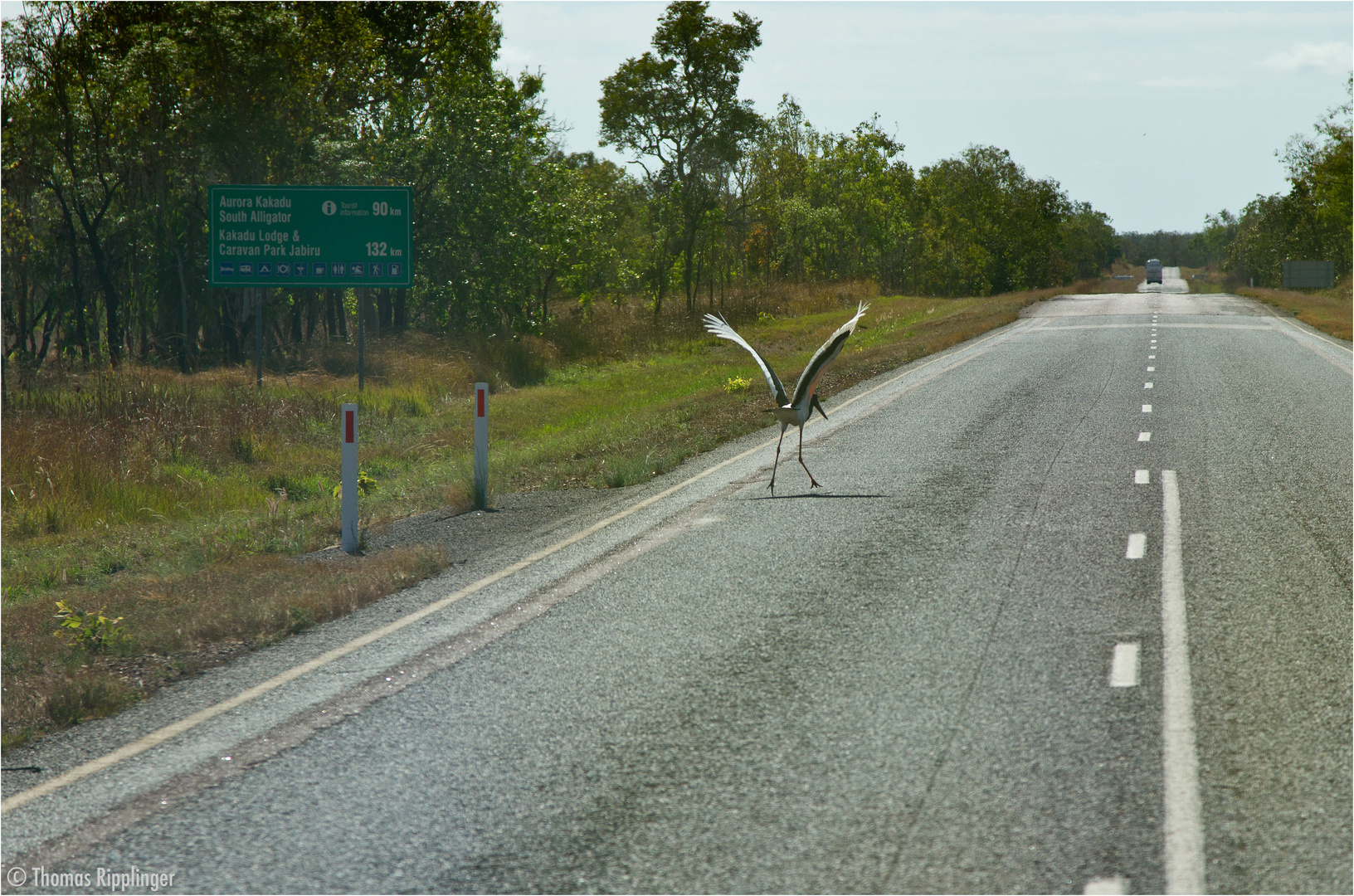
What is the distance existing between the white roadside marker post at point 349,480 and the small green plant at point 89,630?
8.28 feet

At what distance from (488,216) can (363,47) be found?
6.10 meters

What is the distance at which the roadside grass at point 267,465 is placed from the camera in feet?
21.0

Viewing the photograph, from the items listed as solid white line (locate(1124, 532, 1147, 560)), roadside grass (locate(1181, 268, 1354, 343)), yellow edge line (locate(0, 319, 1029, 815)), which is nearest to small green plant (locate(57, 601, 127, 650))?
A: yellow edge line (locate(0, 319, 1029, 815))

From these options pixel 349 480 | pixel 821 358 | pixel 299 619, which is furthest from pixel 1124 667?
pixel 349 480

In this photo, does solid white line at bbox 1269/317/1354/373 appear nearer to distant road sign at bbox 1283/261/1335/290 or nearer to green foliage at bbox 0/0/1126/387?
green foliage at bbox 0/0/1126/387

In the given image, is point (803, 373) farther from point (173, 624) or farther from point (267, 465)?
point (267, 465)

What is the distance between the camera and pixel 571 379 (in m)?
27.2

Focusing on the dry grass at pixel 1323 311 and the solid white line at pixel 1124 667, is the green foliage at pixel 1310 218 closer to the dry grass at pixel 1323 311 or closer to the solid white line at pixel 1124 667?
the dry grass at pixel 1323 311

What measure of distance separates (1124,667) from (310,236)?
20.9 meters

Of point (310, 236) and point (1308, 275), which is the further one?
point (1308, 275)

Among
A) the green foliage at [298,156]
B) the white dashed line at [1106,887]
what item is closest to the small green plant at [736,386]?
the green foliage at [298,156]

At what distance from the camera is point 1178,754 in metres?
4.31

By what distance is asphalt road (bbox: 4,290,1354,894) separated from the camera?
3596 mm

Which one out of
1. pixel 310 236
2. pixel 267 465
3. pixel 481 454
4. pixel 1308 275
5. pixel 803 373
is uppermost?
pixel 1308 275
